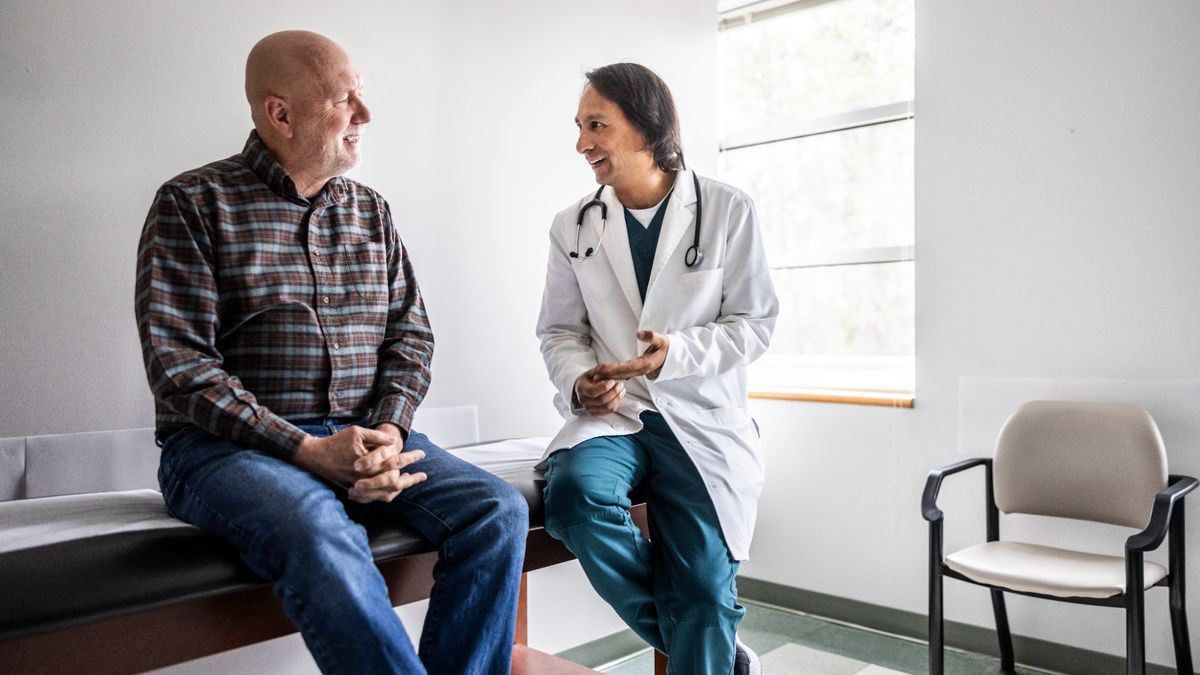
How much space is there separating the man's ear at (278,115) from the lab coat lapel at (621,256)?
2.42 feet

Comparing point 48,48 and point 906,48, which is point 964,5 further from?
point 48,48

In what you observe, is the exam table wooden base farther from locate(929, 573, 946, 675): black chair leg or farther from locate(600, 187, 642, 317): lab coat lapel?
locate(929, 573, 946, 675): black chair leg

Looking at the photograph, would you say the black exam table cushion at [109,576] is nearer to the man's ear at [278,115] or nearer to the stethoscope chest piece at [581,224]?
the man's ear at [278,115]

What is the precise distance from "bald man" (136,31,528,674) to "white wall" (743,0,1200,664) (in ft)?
6.08

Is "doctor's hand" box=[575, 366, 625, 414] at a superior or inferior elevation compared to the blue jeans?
superior

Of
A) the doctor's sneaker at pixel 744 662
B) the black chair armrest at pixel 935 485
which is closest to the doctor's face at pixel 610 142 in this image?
the doctor's sneaker at pixel 744 662

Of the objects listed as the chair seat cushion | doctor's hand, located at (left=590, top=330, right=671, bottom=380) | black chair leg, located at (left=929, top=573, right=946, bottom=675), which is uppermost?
doctor's hand, located at (left=590, top=330, right=671, bottom=380)

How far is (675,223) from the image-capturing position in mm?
2023

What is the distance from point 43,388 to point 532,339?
1337mm

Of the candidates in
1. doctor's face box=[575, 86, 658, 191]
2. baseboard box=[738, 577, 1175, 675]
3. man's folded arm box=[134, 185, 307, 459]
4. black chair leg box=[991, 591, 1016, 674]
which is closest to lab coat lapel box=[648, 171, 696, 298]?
doctor's face box=[575, 86, 658, 191]

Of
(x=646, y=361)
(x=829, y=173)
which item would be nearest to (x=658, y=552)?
(x=646, y=361)

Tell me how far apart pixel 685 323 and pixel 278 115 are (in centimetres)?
93

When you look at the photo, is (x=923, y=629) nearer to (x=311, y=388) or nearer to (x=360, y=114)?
(x=311, y=388)

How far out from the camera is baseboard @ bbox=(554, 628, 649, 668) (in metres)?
2.80
